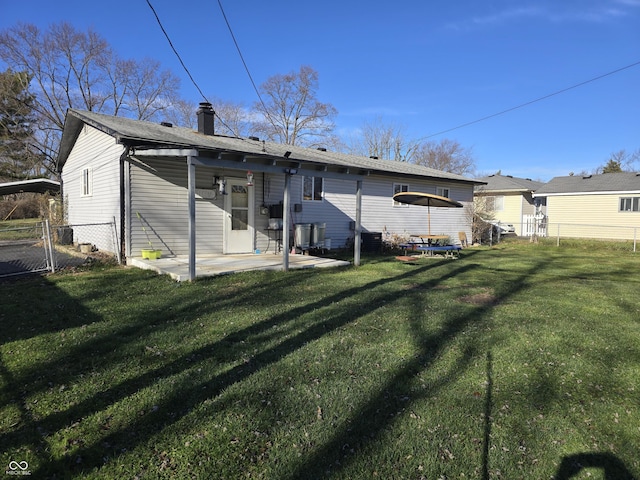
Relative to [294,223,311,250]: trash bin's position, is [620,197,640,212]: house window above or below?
above

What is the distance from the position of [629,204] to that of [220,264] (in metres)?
22.6

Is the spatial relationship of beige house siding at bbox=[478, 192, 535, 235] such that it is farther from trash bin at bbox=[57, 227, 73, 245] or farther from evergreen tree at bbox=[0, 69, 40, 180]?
evergreen tree at bbox=[0, 69, 40, 180]

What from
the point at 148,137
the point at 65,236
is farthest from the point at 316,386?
the point at 65,236

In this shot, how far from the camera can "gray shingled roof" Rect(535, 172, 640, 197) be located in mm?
21183

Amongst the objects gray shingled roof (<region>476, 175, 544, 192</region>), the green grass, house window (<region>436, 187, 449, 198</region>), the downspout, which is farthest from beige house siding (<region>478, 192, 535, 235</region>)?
the green grass

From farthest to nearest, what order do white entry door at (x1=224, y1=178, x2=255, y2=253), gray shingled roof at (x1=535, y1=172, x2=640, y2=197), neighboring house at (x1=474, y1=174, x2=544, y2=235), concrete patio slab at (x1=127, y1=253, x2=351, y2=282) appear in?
neighboring house at (x1=474, y1=174, x2=544, y2=235), gray shingled roof at (x1=535, y1=172, x2=640, y2=197), white entry door at (x1=224, y1=178, x2=255, y2=253), concrete patio slab at (x1=127, y1=253, x2=351, y2=282)

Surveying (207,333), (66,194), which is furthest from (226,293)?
(66,194)

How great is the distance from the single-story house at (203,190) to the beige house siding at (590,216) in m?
13.3

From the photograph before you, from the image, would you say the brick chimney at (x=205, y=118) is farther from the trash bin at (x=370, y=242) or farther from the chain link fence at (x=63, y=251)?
the trash bin at (x=370, y=242)

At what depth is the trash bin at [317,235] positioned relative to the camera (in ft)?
38.3

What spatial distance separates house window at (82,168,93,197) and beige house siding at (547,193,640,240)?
21.8 m

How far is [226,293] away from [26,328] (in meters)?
2.68

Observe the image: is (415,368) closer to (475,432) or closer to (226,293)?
(475,432)

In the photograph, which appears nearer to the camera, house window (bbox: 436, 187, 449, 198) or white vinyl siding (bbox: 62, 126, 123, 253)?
white vinyl siding (bbox: 62, 126, 123, 253)
